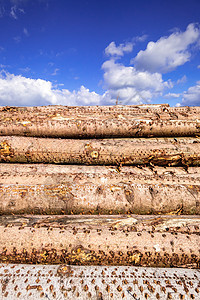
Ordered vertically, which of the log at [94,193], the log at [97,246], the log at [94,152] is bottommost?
the log at [97,246]

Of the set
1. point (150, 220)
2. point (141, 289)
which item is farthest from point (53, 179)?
point (141, 289)

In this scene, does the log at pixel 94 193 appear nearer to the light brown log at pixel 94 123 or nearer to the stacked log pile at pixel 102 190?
the stacked log pile at pixel 102 190

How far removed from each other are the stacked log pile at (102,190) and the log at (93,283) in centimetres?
1

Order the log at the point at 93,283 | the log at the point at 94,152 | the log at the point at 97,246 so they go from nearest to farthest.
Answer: the log at the point at 93,283 → the log at the point at 97,246 → the log at the point at 94,152

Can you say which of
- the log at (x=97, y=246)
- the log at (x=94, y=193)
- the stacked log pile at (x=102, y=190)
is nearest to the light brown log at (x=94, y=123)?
the stacked log pile at (x=102, y=190)

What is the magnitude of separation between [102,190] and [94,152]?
74 cm

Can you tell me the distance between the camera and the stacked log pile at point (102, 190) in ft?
5.30

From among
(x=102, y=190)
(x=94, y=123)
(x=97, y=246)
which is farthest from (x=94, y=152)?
(x=97, y=246)

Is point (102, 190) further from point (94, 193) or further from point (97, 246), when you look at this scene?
point (97, 246)

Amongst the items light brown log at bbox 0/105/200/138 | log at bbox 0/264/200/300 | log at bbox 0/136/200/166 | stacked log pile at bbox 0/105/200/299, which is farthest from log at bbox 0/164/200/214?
light brown log at bbox 0/105/200/138

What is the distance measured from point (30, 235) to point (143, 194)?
145 centimetres

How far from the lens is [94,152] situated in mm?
2654

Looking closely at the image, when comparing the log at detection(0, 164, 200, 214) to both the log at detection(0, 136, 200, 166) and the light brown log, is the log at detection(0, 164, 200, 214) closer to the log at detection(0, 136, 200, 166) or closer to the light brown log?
the log at detection(0, 136, 200, 166)

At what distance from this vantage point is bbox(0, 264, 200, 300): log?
4.25ft
